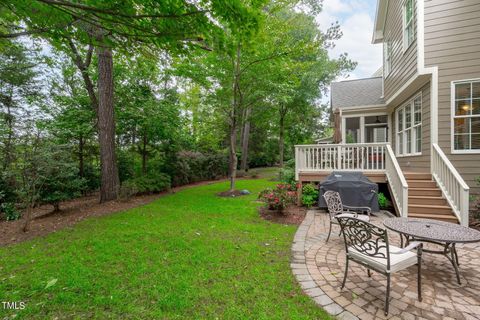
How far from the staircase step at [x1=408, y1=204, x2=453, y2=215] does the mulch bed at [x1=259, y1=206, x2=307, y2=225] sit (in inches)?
103

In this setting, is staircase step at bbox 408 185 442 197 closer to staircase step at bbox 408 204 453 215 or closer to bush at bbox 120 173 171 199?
staircase step at bbox 408 204 453 215

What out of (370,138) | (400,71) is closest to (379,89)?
(370,138)

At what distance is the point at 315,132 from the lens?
2536cm

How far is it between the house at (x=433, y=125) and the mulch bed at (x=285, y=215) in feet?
4.82

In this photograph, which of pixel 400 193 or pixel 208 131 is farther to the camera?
pixel 208 131

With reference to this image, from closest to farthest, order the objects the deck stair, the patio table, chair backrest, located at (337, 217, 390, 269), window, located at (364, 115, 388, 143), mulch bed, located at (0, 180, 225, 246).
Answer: chair backrest, located at (337, 217, 390, 269)
the patio table
mulch bed, located at (0, 180, 225, 246)
the deck stair
window, located at (364, 115, 388, 143)

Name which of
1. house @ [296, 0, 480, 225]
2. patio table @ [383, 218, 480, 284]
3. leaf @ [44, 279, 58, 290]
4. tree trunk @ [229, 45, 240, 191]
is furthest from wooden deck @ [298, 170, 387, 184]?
leaf @ [44, 279, 58, 290]

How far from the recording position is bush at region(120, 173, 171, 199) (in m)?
7.94

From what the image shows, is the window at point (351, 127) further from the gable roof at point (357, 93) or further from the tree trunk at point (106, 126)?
the tree trunk at point (106, 126)

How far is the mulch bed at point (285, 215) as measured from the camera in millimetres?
5594

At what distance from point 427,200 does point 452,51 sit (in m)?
4.00

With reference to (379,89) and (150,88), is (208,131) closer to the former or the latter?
(150,88)

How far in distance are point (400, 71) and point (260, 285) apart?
8516 millimetres

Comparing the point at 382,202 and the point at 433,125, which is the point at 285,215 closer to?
the point at 382,202
